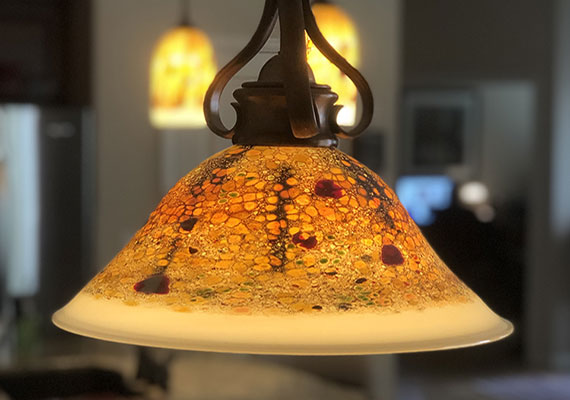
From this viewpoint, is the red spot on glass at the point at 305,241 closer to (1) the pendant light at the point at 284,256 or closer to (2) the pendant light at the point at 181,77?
(1) the pendant light at the point at 284,256

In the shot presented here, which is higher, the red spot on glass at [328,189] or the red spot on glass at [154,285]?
the red spot on glass at [328,189]

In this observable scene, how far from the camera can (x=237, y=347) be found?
1.76ft

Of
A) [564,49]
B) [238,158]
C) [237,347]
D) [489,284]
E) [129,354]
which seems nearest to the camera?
[237,347]

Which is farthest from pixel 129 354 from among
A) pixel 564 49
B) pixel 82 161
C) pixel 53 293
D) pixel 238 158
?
pixel 564 49

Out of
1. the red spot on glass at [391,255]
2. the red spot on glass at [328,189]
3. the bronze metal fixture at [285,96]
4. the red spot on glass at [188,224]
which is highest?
the bronze metal fixture at [285,96]

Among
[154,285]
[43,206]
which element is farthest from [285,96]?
[43,206]

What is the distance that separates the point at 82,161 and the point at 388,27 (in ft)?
5.01

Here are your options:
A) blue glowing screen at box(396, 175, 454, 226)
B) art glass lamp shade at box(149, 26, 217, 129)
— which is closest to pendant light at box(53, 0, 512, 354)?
art glass lamp shade at box(149, 26, 217, 129)

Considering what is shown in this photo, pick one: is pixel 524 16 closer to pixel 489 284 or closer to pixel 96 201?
pixel 489 284

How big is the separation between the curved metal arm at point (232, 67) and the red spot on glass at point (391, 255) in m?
0.14

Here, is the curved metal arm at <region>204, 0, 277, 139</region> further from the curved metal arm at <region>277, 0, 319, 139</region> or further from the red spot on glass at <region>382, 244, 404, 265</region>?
the red spot on glass at <region>382, 244, 404, 265</region>

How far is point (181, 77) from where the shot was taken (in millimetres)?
2451

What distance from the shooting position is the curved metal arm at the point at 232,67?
0.65 m

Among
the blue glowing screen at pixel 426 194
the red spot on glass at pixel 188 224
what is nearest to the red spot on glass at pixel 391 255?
the red spot on glass at pixel 188 224
